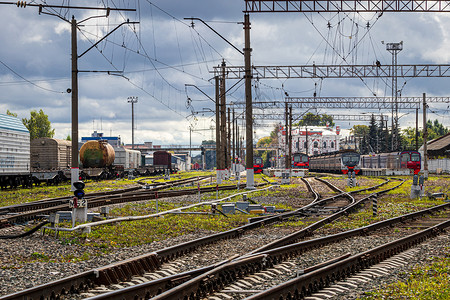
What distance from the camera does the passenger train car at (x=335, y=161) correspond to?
5994 centimetres

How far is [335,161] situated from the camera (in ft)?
241

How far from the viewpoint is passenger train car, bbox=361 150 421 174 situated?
6288 cm

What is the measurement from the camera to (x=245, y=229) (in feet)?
49.4

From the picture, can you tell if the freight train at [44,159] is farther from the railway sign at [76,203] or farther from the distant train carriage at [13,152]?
the railway sign at [76,203]

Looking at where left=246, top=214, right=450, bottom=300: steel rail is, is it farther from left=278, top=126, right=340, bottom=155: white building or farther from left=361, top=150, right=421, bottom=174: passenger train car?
left=278, top=126, right=340, bottom=155: white building

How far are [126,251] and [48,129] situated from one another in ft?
318

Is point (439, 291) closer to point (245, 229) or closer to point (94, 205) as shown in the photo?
point (245, 229)

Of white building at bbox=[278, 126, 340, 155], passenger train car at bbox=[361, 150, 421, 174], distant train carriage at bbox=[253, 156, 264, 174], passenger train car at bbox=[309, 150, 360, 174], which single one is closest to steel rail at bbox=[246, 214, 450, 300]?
passenger train car at bbox=[309, 150, 360, 174]

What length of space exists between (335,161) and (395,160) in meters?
8.02

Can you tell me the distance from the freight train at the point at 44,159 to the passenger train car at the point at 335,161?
76.2ft

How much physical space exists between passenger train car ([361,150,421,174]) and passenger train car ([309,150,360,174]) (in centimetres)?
419

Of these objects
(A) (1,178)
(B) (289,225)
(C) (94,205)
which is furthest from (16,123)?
(B) (289,225)

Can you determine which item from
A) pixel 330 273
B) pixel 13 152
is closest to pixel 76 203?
pixel 330 273

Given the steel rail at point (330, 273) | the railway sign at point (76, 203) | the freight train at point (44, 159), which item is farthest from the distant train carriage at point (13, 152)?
the steel rail at point (330, 273)
